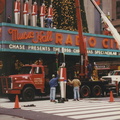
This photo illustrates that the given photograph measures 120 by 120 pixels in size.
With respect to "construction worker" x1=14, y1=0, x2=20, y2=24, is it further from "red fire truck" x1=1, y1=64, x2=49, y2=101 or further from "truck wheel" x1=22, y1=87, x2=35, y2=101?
"truck wheel" x1=22, y1=87, x2=35, y2=101

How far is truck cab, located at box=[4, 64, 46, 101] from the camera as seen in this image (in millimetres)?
24000

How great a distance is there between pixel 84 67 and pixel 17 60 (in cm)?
832

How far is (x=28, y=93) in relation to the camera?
80.2ft

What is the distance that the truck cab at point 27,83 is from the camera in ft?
78.7

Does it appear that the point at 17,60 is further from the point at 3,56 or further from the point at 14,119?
the point at 14,119

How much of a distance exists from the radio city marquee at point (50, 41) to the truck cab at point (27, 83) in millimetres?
4167

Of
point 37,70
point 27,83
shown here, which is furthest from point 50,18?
point 27,83

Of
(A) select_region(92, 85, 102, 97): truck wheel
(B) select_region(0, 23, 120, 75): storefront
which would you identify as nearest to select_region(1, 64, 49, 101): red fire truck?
(B) select_region(0, 23, 120, 75): storefront

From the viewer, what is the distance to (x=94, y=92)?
28.6 m

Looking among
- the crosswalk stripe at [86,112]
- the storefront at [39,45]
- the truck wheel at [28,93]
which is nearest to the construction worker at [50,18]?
the storefront at [39,45]

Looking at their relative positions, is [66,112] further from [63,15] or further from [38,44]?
[63,15]

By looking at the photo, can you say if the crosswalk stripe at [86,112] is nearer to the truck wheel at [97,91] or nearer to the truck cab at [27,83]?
the truck cab at [27,83]

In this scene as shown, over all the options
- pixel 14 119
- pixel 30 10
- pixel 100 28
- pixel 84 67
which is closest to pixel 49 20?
pixel 30 10

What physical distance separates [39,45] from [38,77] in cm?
614
